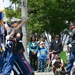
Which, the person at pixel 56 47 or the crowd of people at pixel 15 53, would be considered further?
the person at pixel 56 47

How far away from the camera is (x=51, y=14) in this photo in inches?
709

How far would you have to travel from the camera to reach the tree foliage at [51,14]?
1786 cm

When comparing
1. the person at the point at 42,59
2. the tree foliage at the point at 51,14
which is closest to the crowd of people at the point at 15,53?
the person at the point at 42,59

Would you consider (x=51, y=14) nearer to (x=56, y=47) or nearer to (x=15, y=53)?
(x=56, y=47)

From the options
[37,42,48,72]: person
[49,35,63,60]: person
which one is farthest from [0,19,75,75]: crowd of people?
[37,42,48,72]: person

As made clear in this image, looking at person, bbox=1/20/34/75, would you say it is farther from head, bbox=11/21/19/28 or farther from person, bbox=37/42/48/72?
person, bbox=37/42/48/72

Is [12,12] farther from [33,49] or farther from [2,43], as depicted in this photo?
[2,43]

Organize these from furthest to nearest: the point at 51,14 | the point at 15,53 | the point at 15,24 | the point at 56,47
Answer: the point at 51,14
the point at 56,47
the point at 15,24
the point at 15,53

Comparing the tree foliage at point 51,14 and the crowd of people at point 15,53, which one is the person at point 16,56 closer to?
the crowd of people at point 15,53

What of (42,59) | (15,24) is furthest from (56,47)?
(15,24)

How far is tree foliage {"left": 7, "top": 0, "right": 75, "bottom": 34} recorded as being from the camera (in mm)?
17859

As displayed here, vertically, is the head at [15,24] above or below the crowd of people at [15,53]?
above

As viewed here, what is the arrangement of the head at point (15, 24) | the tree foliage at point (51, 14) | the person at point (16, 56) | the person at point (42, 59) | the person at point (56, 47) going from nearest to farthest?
1. the person at point (16, 56)
2. the head at point (15, 24)
3. the person at point (56, 47)
4. the person at point (42, 59)
5. the tree foliage at point (51, 14)

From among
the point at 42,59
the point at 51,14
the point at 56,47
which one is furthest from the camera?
the point at 51,14
